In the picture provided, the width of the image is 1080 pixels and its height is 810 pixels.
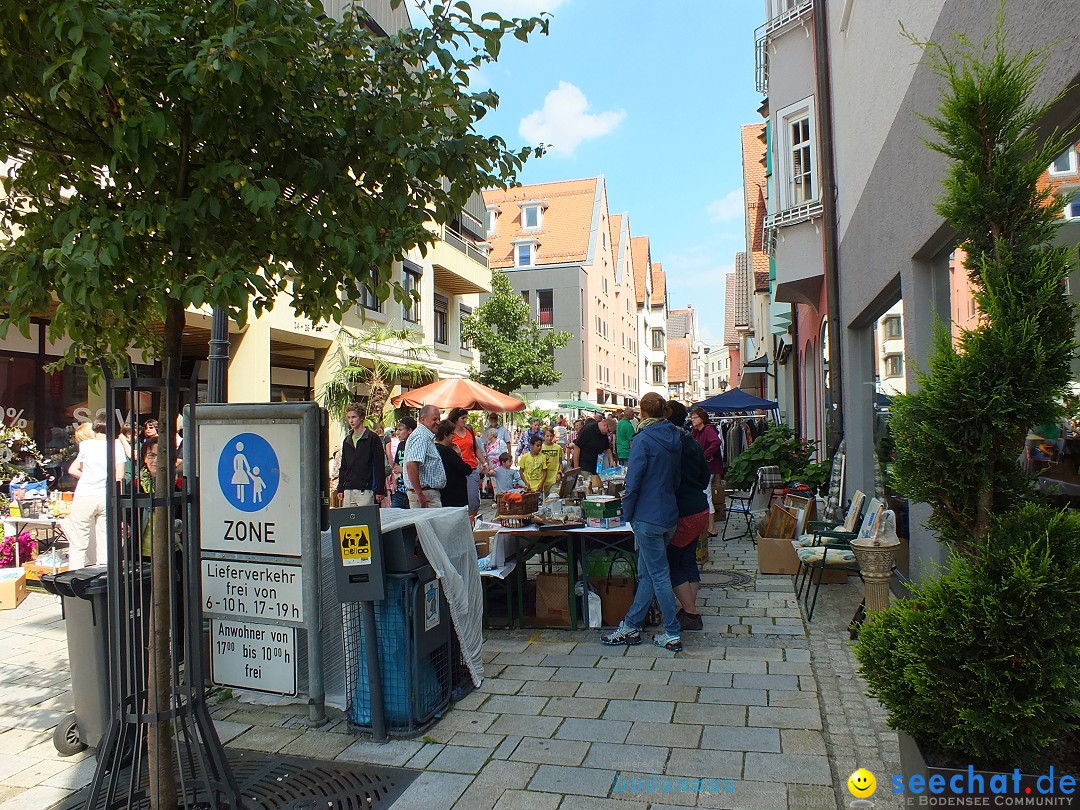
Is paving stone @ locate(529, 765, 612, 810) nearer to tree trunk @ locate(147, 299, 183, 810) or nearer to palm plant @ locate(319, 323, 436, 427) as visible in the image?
tree trunk @ locate(147, 299, 183, 810)

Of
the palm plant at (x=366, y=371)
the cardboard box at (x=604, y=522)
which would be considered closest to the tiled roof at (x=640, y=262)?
the palm plant at (x=366, y=371)

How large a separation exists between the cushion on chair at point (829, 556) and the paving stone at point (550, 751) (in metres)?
3.17

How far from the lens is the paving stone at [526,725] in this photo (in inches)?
167

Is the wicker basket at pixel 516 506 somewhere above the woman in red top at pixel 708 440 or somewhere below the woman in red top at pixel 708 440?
below

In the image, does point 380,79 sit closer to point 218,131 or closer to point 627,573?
point 218,131

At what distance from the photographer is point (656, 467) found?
18.8 feet

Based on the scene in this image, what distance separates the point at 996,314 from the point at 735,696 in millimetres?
2968

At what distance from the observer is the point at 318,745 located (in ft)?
13.9

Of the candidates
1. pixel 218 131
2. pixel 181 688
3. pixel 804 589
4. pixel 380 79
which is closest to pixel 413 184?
pixel 380 79

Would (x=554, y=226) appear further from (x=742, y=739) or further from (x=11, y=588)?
(x=742, y=739)

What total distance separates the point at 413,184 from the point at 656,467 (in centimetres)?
303

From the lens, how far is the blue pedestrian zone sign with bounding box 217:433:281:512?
4.43 m

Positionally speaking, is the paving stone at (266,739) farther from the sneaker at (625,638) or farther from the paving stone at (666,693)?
the sneaker at (625,638)

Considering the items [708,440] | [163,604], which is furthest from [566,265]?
[163,604]
